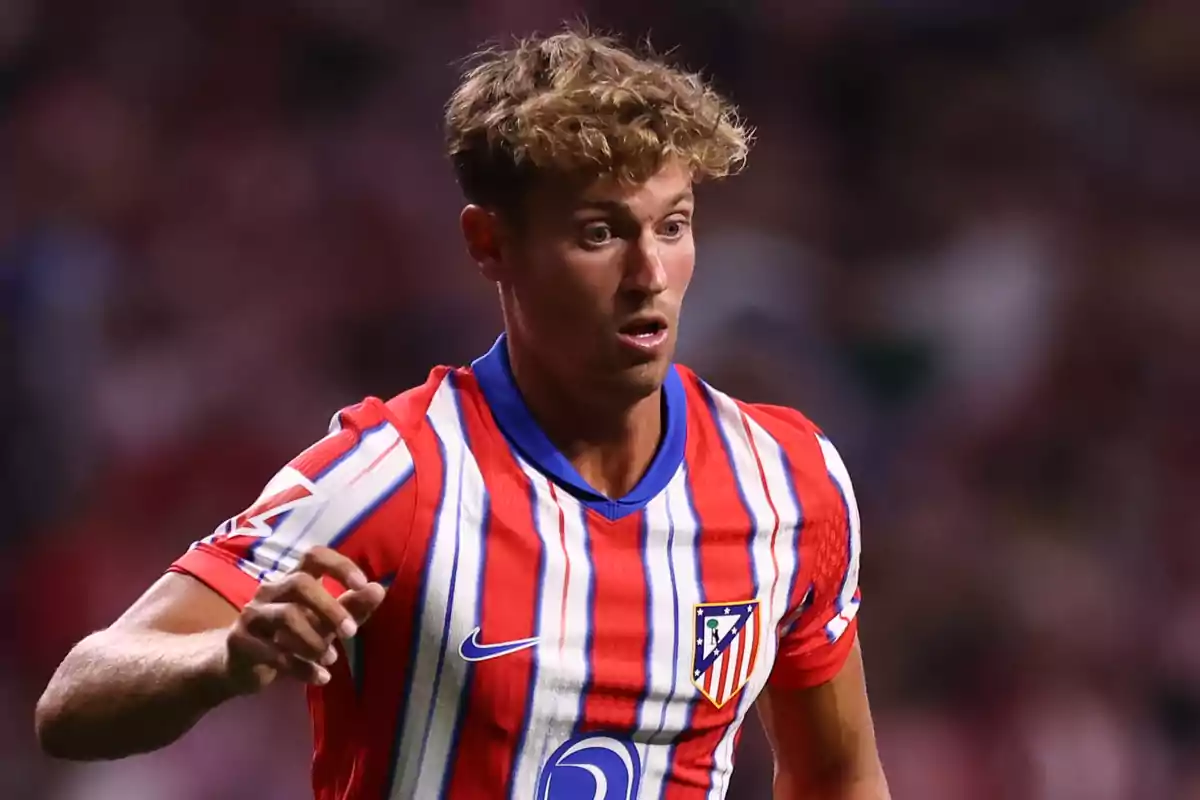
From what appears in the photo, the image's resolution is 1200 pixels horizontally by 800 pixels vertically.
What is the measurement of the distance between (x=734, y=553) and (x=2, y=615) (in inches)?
121

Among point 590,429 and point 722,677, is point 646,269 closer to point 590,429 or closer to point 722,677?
point 590,429

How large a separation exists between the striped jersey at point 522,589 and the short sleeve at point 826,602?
0.01 m

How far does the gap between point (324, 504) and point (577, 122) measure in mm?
652

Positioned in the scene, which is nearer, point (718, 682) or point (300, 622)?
point (300, 622)

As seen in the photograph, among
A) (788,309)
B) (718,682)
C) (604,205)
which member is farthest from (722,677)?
(788,309)

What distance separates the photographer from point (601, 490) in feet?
8.51

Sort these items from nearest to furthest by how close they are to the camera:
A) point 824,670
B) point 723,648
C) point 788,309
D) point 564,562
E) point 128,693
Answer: point 128,693, point 564,562, point 723,648, point 824,670, point 788,309

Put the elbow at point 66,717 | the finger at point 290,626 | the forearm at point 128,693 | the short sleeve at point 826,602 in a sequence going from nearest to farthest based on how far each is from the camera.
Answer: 1. the finger at point 290,626
2. the forearm at point 128,693
3. the elbow at point 66,717
4. the short sleeve at point 826,602

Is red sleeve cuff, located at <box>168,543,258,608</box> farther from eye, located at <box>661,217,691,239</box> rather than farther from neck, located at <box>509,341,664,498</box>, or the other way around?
eye, located at <box>661,217,691,239</box>

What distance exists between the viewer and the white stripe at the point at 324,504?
90.6 inches

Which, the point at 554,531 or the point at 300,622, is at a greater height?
the point at 554,531

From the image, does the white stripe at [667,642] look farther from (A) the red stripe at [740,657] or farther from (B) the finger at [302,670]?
(B) the finger at [302,670]

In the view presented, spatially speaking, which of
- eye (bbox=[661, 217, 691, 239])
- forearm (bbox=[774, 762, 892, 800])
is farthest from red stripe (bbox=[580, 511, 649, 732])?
forearm (bbox=[774, 762, 892, 800])

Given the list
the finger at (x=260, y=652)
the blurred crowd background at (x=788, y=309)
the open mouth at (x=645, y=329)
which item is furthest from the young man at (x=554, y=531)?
the blurred crowd background at (x=788, y=309)
